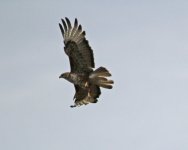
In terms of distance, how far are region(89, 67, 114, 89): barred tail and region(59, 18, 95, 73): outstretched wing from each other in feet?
2.34

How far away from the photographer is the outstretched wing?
38.3 feet

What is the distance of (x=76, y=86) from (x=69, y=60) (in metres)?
1.05

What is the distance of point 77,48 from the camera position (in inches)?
472

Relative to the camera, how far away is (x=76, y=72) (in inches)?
472

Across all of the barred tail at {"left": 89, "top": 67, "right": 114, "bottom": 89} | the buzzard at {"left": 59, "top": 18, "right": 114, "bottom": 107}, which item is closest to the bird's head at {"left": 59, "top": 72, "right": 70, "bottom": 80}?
the buzzard at {"left": 59, "top": 18, "right": 114, "bottom": 107}

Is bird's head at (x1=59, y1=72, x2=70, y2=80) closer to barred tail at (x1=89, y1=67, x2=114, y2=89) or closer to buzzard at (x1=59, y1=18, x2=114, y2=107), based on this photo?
buzzard at (x1=59, y1=18, x2=114, y2=107)

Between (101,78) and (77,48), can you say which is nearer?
(101,78)

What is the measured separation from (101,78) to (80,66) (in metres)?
1.46

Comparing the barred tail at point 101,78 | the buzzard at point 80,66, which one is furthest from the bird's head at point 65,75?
the barred tail at point 101,78

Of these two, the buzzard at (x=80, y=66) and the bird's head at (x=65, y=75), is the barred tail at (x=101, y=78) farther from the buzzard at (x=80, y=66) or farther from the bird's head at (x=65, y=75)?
the bird's head at (x=65, y=75)

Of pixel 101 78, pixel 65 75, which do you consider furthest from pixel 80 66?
pixel 101 78

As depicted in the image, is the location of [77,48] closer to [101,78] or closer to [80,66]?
[80,66]

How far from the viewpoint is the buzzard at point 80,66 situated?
1122 centimetres

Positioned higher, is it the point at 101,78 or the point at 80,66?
the point at 80,66
